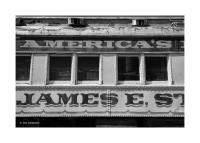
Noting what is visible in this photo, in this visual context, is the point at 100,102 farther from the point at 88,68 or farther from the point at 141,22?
the point at 141,22

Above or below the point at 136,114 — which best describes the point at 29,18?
above

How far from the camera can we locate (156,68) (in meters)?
6.32

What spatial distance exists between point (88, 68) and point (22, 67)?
6.35 ft

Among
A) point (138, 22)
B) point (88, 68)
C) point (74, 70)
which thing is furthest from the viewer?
point (138, 22)

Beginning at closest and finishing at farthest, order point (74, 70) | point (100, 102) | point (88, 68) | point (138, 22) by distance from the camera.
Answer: point (100, 102)
point (74, 70)
point (88, 68)
point (138, 22)

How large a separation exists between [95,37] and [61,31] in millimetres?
1031

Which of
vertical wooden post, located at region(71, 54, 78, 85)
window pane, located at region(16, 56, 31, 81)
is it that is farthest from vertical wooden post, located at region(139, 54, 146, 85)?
window pane, located at region(16, 56, 31, 81)

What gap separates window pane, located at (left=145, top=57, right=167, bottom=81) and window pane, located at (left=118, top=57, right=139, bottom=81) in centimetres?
33

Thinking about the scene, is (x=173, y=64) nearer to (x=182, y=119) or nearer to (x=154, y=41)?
(x=154, y=41)

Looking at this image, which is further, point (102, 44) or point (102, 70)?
point (102, 44)

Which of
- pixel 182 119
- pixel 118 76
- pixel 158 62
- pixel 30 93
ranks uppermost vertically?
pixel 158 62

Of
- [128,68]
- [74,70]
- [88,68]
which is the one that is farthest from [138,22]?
[74,70]

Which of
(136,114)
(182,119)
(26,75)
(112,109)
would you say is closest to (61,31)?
(26,75)

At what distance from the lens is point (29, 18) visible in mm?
6617
